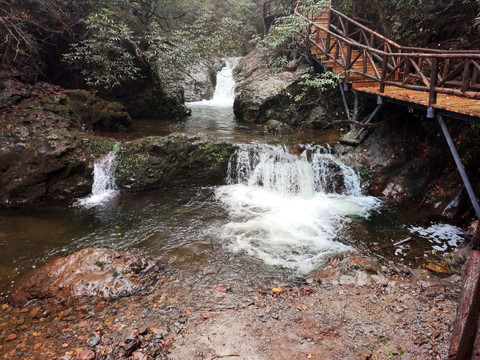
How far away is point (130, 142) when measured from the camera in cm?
838

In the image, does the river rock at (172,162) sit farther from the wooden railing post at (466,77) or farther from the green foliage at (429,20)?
the green foliage at (429,20)

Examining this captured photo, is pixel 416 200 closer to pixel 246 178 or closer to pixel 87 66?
pixel 246 178

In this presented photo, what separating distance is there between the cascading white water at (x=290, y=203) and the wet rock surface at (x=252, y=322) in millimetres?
1106

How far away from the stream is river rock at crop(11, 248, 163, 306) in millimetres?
406

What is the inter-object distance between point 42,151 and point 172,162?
10.8ft

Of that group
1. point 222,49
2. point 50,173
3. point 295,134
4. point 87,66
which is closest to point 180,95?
point 222,49

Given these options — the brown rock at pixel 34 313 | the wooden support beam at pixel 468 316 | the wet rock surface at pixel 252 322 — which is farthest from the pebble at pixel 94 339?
the wooden support beam at pixel 468 316

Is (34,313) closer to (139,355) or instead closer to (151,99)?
(139,355)

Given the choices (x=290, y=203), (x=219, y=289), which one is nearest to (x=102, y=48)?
(x=290, y=203)

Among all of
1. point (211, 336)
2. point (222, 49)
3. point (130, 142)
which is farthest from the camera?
point (222, 49)

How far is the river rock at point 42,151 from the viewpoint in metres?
7.00

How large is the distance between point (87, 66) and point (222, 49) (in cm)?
515

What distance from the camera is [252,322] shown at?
3.45 m

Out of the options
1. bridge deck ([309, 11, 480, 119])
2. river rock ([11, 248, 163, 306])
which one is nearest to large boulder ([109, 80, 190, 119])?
bridge deck ([309, 11, 480, 119])
